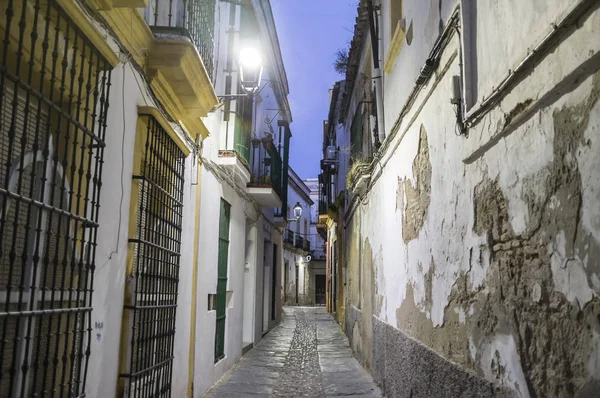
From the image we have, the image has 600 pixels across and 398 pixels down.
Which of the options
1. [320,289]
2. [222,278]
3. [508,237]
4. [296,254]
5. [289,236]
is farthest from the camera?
[320,289]

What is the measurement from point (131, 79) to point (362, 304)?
615 centimetres

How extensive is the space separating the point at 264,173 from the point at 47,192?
7.87m

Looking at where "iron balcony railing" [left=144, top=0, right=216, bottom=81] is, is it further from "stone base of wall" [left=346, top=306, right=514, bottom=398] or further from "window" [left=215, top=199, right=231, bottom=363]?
"stone base of wall" [left=346, top=306, right=514, bottom=398]

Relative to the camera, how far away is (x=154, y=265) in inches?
176

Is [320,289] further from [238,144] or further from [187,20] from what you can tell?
[187,20]

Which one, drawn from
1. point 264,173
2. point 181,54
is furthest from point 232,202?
point 181,54

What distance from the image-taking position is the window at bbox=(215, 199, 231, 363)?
7.50 meters

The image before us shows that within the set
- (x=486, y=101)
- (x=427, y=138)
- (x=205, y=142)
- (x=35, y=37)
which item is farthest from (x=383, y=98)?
(x=35, y=37)

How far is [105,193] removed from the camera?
3.49 m

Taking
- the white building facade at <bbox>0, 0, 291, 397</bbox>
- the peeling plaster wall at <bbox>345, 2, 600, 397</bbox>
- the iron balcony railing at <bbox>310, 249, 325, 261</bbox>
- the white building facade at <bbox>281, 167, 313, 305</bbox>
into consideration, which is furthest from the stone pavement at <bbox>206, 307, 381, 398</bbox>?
the iron balcony railing at <bbox>310, 249, 325, 261</bbox>

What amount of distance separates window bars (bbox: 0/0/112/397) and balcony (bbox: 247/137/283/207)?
6323 millimetres

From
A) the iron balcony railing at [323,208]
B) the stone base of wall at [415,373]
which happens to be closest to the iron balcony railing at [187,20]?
the stone base of wall at [415,373]

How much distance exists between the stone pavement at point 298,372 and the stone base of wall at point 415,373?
0.54 meters

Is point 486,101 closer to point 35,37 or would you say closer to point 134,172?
point 35,37
